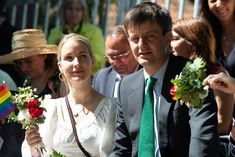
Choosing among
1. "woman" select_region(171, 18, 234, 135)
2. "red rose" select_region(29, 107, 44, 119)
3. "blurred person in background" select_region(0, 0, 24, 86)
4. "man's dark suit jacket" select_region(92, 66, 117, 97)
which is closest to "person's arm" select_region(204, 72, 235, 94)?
"woman" select_region(171, 18, 234, 135)

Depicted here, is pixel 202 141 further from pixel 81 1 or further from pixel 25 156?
pixel 81 1

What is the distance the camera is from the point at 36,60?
6.78 meters

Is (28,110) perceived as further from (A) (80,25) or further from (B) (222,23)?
(A) (80,25)

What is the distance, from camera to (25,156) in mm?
5371

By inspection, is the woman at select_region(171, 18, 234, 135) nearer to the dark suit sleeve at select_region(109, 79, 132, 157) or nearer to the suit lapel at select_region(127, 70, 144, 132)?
the suit lapel at select_region(127, 70, 144, 132)

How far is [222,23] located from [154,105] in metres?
1.42

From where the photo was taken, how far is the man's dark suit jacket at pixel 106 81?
6391 millimetres

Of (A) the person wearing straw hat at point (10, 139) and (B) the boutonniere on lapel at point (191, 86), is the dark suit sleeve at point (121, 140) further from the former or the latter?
(A) the person wearing straw hat at point (10, 139)

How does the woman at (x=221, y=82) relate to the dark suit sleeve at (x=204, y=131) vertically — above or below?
above

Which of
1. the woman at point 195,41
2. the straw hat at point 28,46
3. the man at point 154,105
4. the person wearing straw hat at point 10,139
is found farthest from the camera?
the straw hat at point 28,46

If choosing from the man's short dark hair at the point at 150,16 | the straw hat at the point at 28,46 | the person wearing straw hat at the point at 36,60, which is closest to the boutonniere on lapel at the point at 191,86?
the man's short dark hair at the point at 150,16

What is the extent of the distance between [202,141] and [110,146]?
102cm

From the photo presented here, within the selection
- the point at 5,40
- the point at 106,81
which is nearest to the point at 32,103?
the point at 106,81

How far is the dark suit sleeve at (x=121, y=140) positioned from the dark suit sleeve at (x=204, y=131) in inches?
23.2
